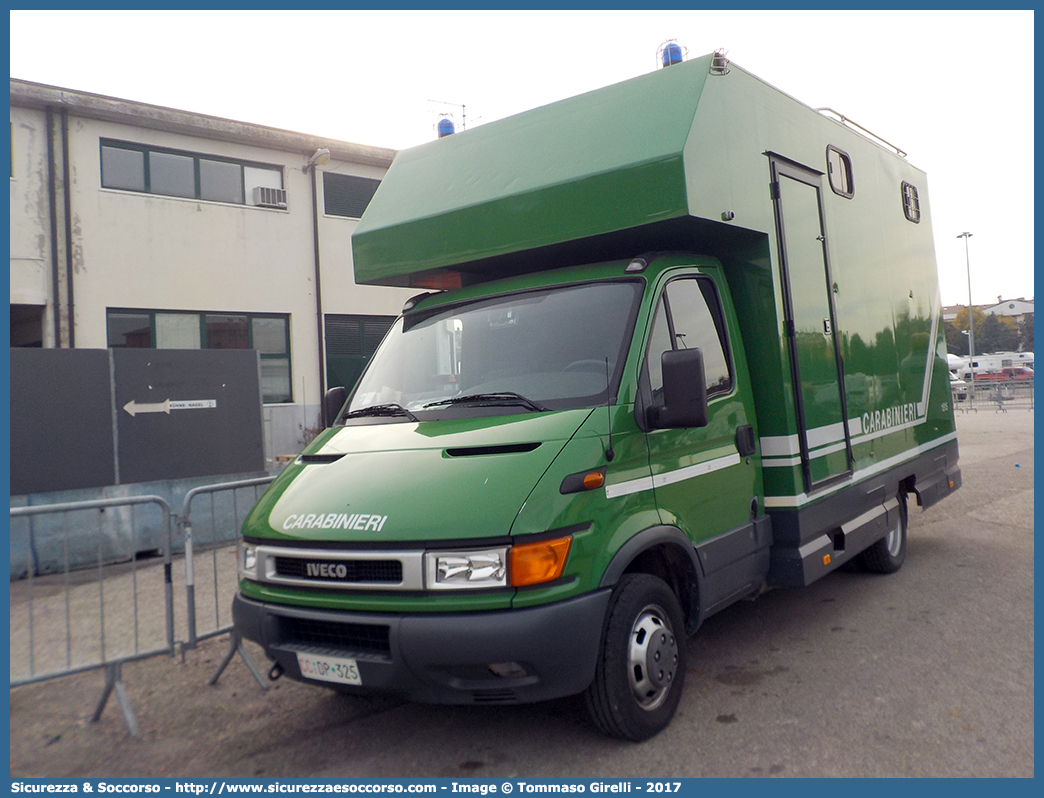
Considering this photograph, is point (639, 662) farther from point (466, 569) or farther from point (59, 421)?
point (59, 421)

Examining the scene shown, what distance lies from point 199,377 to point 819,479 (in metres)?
7.71

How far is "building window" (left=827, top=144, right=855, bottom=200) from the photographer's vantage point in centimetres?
620

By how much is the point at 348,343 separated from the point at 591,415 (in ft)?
51.5

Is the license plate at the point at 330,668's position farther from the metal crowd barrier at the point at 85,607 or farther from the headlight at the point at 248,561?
the metal crowd barrier at the point at 85,607

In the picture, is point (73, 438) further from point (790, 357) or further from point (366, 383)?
point (790, 357)

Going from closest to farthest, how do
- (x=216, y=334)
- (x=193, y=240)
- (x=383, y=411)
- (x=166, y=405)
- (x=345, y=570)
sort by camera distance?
(x=345, y=570) < (x=383, y=411) < (x=166, y=405) < (x=193, y=240) < (x=216, y=334)

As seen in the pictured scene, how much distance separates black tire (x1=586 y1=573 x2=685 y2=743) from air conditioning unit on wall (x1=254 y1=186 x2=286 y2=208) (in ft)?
52.3

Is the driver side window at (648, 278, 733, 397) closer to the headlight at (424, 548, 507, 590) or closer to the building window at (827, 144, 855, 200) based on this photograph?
the headlight at (424, 548, 507, 590)

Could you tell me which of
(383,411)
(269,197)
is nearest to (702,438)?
(383,411)

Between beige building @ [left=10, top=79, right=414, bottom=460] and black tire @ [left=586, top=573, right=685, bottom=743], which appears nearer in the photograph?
black tire @ [left=586, top=573, right=685, bottom=743]

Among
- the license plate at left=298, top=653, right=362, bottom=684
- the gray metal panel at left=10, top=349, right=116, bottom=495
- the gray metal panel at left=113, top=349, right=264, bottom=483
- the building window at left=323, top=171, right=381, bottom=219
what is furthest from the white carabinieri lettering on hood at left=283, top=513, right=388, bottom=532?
the building window at left=323, top=171, right=381, bottom=219

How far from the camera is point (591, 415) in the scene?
3908 mm

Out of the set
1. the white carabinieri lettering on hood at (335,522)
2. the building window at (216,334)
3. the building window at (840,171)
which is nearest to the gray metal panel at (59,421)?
the white carabinieri lettering on hood at (335,522)

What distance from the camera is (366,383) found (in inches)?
199
